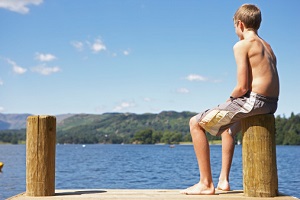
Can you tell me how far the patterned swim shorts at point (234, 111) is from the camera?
688cm

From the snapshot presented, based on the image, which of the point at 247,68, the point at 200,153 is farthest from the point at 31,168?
the point at 247,68

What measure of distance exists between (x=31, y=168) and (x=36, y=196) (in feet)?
1.41

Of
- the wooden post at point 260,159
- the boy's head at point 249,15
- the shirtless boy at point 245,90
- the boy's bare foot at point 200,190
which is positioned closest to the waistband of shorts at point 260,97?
the shirtless boy at point 245,90

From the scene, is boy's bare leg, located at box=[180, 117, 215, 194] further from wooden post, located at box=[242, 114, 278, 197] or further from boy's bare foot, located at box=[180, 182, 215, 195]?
wooden post, located at box=[242, 114, 278, 197]

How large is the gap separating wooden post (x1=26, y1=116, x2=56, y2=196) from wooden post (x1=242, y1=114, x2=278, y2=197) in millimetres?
2958

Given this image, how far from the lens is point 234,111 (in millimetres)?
6965

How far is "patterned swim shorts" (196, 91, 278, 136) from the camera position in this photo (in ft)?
22.6

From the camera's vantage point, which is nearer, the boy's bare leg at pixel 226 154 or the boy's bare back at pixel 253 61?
the boy's bare back at pixel 253 61

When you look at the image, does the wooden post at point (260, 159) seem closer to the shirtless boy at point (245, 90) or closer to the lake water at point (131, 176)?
the shirtless boy at point (245, 90)

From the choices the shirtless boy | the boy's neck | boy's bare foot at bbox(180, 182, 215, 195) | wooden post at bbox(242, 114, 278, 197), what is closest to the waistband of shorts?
the shirtless boy

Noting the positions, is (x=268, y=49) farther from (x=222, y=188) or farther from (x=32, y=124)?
(x=32, y=124)

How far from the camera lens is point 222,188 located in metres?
7.91

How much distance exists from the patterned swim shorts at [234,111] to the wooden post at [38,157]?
2340mm

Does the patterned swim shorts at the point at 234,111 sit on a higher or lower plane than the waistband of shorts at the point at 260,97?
lower
